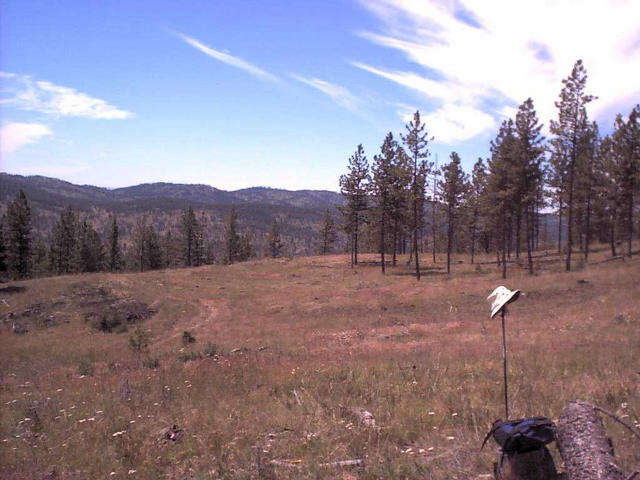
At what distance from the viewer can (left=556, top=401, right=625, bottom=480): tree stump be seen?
11.3ft

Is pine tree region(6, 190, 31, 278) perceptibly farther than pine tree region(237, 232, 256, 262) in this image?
No

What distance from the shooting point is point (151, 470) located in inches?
225

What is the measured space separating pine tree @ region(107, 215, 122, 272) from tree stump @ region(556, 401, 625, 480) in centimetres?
8246

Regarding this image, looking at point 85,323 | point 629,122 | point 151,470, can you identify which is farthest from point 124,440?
point 629,122

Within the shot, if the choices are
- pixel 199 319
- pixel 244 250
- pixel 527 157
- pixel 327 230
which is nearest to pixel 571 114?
pixel 527 157

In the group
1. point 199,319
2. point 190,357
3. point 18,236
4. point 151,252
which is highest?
point 18,236

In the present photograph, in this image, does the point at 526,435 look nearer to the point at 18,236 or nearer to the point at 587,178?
the point at 587,178

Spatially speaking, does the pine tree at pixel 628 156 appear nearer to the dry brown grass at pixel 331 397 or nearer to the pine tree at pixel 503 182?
the pine tree at pixel 503 182

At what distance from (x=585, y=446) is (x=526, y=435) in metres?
0.49

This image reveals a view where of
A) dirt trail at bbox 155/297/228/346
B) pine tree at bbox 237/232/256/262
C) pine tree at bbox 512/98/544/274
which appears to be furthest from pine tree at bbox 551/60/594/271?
pine tree at bbox 237/232/256/262

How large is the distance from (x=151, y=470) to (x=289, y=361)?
670cm

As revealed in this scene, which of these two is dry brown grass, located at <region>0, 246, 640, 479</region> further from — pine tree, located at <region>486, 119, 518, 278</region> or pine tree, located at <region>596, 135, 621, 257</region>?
pine tree, located at <region>596, 135, 621, 257</region>

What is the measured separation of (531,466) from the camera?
4020 millimetres

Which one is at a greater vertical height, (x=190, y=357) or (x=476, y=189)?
(x=476, y=189)
